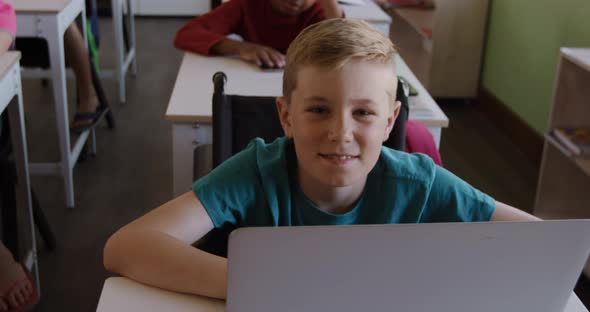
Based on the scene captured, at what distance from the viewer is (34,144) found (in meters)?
3.36

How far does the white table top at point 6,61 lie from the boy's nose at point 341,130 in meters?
1.10

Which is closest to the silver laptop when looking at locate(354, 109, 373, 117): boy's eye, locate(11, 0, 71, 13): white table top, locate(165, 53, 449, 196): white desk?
locate(354, 109, 373, 117): boy's eye

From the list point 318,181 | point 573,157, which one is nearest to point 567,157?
point 573,157

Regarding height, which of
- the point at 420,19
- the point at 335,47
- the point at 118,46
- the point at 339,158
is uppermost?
the point at 335,47

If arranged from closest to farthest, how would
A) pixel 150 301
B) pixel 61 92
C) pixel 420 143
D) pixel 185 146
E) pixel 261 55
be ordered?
1. pixel 150 301
2. pixel 420 143
3. pixel 185 146
4. pixel 261 55
5. pixel 61 92

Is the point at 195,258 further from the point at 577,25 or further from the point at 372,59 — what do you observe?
the point at 577,25

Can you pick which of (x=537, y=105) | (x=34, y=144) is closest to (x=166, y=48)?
(x=34, y=144)

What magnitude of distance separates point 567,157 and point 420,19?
73.8 inches

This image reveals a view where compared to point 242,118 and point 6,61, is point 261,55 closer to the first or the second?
point 242,118

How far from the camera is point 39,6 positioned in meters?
2.55

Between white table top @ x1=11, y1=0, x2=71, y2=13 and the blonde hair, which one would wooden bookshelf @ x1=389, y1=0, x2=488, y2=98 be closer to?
white table top @ x1=11, y1=0, x2=71, y2=13

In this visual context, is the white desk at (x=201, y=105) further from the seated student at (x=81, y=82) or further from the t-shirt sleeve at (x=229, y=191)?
the seated student at (x=81, y=82)

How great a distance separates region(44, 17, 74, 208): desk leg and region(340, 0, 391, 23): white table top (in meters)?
1.09

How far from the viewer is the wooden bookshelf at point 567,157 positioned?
247cm
